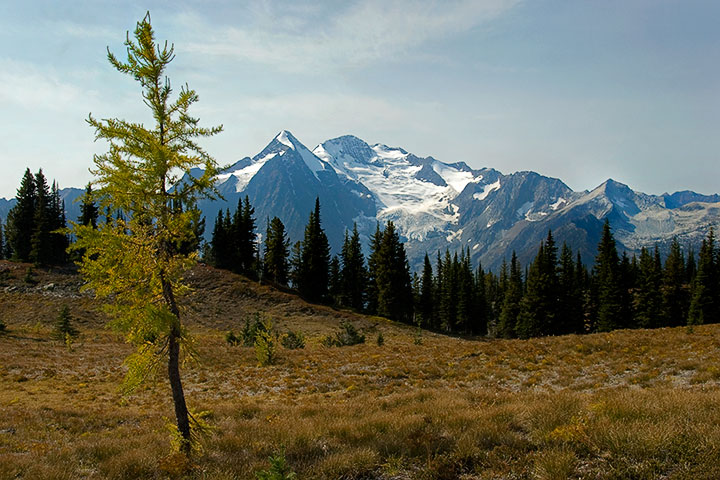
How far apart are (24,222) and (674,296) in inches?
4158

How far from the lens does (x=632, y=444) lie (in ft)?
22.3

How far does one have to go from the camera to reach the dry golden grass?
7.09 metres

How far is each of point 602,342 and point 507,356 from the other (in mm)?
5455

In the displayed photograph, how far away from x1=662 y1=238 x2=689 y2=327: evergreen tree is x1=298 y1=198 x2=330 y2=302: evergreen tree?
53.1 meters

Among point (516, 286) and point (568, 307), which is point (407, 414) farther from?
point (516, 286)

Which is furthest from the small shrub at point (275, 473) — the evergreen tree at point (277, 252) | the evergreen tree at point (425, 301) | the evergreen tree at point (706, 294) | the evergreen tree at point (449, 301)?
the evergreen tree at point (425, 301)

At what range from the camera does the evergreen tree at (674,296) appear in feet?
196

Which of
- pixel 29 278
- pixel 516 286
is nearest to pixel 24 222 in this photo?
pixel 29 278

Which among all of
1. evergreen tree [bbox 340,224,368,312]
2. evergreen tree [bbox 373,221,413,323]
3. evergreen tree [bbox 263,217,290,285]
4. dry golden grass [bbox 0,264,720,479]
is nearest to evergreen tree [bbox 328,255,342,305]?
evergreen tree [bbox 340,224,368,312]

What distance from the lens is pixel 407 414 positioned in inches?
407

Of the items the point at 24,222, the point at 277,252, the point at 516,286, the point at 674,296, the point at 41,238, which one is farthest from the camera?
the point at 277,252

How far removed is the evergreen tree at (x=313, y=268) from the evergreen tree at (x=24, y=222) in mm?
45200

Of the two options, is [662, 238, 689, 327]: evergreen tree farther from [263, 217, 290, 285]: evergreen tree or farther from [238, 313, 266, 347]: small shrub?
[263, 217, 290, 285]: evergreen tree

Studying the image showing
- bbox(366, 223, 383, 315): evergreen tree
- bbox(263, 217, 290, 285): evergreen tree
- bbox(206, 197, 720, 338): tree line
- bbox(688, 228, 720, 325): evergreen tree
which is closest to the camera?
bbox(688, 228, 720, 325): evergreen tree
